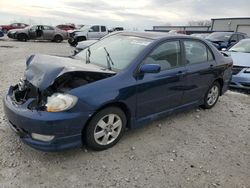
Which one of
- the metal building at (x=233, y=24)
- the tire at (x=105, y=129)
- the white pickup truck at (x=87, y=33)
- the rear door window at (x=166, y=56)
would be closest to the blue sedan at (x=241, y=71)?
the rear door window at (x=166, y=56)

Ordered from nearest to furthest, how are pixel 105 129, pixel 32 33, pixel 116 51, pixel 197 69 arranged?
pixel 105 129 → pixel 116 51 → pixel 197 69 → pixel 32 33

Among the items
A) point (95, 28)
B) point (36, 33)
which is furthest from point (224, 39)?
point (36, 33)

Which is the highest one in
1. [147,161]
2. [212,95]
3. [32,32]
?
[212,95]

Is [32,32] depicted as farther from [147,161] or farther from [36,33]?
[147,161]

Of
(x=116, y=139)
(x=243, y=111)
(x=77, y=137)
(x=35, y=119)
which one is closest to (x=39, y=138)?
(x=35, y=119)

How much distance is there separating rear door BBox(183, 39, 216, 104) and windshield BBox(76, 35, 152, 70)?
0.94 meters

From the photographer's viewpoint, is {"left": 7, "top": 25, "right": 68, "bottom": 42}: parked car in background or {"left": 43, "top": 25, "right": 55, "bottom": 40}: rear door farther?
{"left": 43, "top": 25, "right": 55, "bottom": 40}: rear door

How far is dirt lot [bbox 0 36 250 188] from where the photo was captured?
9.56ft

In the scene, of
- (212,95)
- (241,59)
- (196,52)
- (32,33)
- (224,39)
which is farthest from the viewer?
(32,33)

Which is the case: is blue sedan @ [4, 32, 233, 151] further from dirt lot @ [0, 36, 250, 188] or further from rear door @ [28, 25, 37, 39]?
rear door @ [28, 25, 37, 39]

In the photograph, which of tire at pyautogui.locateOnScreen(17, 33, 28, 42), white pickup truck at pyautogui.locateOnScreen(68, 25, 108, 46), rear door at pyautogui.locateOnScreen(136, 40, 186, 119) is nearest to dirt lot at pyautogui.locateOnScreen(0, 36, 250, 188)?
rear door at pyautogui.locateOnScreen(136, 40, 186, 119)

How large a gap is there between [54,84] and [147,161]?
1.52 metres

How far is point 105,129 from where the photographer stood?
11.1 feet

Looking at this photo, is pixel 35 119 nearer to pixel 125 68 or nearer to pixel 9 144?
pixel 9 144
